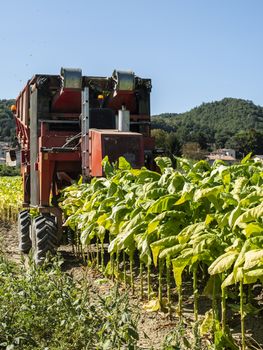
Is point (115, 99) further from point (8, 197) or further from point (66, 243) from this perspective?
point (8, 197)

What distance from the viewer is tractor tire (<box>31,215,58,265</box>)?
6.84 m

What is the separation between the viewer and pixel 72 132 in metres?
8.17

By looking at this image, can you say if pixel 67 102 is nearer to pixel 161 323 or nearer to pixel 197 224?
pixel 161 323

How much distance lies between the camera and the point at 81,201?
6352mm

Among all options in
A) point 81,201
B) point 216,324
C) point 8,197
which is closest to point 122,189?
point 81,201

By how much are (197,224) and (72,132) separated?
4754mm

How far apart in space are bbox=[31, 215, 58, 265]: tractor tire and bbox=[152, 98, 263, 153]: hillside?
264 ft

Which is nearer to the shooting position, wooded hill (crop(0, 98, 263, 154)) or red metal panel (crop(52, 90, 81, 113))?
red metal panel (crop(52, 90, 81, 113))

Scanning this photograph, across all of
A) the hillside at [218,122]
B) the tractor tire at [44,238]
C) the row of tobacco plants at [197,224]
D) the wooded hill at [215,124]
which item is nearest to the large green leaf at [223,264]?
the row of tobacco plants at [197,224]

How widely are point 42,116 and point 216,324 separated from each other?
17.6ft

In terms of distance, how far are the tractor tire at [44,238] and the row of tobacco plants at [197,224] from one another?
136cm

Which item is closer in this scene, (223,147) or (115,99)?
(115,99)

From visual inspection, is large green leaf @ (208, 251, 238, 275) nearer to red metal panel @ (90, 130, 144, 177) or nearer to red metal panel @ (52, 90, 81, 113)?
red metal panel @ (90, 130, 144, 177)

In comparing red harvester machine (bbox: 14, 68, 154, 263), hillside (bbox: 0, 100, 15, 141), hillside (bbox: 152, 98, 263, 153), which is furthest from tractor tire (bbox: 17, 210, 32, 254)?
hillside (bbox: 0, 100, 15, 141)
